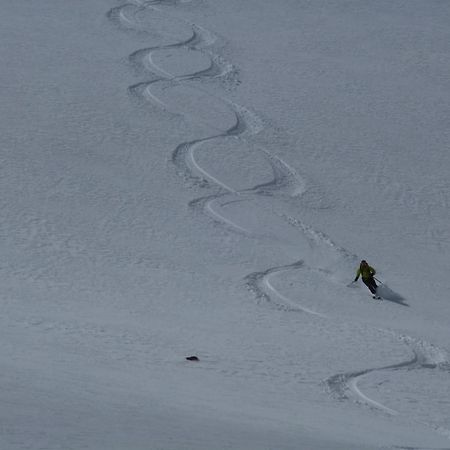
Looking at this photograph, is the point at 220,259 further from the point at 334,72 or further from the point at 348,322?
the point at 334,72

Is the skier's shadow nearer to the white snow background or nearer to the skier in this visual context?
the skier

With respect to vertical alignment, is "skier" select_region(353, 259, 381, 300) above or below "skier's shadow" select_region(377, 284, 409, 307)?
above

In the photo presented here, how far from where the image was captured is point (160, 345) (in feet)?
36.1

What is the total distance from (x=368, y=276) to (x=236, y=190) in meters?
3.59

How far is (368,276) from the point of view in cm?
1416

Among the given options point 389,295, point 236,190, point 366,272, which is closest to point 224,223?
point 236,190

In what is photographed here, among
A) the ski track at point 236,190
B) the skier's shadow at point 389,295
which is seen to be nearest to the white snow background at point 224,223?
the ski track at point 236,190

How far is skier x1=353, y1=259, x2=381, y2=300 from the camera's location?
46.4 feet

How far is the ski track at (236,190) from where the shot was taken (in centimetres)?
1177

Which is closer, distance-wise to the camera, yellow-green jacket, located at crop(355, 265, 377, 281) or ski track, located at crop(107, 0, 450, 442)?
ski track, located at crop(107, 0, 450, 442)

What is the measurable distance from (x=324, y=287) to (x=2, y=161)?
5.89m

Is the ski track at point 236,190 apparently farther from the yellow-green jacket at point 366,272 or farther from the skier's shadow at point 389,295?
the skier's shadow at point 389,295

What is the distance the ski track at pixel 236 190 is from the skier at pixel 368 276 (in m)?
0.89

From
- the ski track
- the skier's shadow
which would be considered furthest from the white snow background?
the skier's shadow
